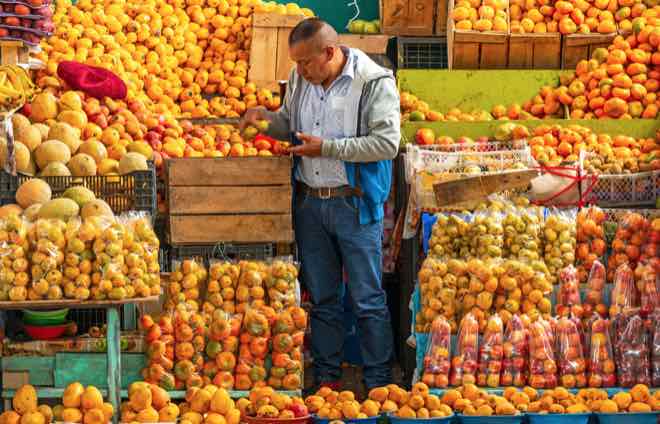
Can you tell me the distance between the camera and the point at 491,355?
19.3ft

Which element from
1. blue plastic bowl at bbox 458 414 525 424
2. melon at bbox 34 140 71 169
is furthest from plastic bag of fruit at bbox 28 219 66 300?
blue plastic bowl at bbox 458 414 525 424

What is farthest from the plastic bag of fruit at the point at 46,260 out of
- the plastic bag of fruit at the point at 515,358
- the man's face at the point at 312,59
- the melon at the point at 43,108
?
the plastic bag of fruit at the point at 515,358

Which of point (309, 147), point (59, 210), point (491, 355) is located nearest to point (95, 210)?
point (59, 210)

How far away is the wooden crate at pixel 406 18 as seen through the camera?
9.73 m

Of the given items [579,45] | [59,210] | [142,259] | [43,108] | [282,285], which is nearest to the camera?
[142,259]

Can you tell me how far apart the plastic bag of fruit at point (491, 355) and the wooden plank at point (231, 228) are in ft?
4.39

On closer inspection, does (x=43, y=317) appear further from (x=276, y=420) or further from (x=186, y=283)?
(x=276, y=420)

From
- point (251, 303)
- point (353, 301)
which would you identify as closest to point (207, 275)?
point (251, 303)

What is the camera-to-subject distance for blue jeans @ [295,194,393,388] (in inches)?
257

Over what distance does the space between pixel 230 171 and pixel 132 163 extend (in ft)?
1.80

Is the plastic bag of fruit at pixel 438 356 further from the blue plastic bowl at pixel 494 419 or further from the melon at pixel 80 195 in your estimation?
the melon at pixel 80 195

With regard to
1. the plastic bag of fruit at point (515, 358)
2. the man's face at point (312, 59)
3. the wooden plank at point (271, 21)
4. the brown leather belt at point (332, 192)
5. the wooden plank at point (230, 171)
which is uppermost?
the wooden plank at point (271, 21)

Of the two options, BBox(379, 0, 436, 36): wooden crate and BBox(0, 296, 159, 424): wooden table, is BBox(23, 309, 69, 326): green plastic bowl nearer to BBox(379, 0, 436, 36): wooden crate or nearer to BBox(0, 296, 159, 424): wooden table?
BBox(0, 296, 159, 424): wooden table

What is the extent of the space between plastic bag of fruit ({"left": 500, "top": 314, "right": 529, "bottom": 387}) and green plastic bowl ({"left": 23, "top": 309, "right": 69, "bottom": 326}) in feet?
7.59
